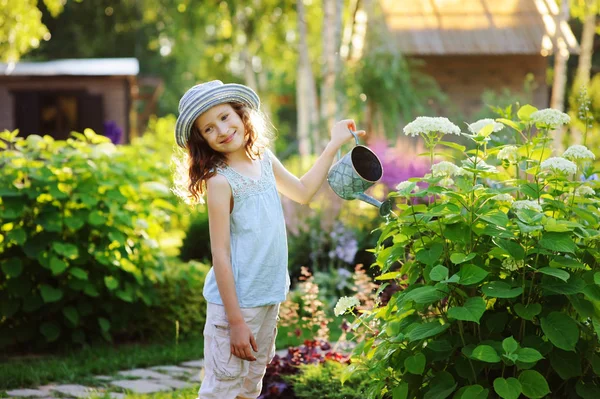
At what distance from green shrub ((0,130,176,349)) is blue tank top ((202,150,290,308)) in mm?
2072

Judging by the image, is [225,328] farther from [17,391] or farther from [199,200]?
[17,391]

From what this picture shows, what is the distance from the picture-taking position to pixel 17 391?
12.0ft

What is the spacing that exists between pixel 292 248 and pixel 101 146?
225 centimetres

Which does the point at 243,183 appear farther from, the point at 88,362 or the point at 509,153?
the point at 88,362

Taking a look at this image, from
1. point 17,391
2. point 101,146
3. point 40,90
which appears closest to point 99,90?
point 40,90

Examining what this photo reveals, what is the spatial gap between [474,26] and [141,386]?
1016 cm

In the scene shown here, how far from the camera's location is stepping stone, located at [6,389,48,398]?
3.57 m


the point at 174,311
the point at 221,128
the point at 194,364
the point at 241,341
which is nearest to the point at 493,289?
the point at 241,341

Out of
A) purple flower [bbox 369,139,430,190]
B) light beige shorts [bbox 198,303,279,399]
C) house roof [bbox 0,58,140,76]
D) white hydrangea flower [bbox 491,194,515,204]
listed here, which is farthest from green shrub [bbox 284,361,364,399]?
house roof [bbox 0,58,140,76]

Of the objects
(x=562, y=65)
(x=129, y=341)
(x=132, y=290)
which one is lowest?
(x=129, y=341)

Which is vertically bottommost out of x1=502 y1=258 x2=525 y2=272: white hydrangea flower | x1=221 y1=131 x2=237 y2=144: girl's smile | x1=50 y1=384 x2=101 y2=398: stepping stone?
x1=50 y1=384 x2=101 y2=398: stepping stone

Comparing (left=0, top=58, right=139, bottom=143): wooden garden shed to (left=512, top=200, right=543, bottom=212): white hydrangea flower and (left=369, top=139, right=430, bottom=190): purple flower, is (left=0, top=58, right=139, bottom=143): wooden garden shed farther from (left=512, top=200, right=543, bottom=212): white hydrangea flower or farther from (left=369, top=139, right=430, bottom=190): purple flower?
(left=512, top=200, right=543, bottom=212): white hydrangea flower

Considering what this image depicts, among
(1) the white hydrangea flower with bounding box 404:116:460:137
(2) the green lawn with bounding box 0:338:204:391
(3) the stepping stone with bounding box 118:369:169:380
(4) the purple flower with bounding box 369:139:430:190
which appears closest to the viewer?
(1) the white hydrangea flower with bounding box 404:116:460:137

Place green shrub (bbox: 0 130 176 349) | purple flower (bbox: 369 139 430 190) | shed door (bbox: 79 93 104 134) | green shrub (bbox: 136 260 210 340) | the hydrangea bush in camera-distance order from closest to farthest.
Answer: the hydrangea bush → green shrub (bbox: 0 130 176 349) → green shrub (bbox: 136 260 210 340) → purple flower (bbox: 369 139 430 190) → shed door (bbox: 79 93 104 134)
